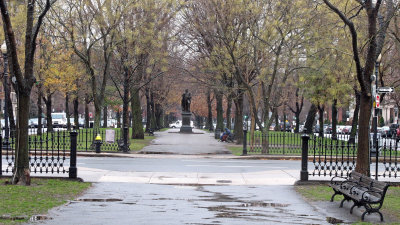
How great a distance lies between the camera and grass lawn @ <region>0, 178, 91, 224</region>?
9.63 meters

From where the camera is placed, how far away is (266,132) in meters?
27.4

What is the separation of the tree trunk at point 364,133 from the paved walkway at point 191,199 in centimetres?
210

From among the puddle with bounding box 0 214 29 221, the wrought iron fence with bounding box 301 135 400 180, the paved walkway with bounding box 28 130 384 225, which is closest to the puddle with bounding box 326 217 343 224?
the paved walkway with bounding box 28 130 384 225

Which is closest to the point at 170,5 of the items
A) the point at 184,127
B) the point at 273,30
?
the point at 273,30

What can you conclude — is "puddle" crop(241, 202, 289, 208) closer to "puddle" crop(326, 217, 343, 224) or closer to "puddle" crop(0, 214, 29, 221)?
"puddle" crop(326, 217, 343, 224)

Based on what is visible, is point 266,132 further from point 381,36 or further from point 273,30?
point 381,36

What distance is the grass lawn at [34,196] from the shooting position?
31.6 ft

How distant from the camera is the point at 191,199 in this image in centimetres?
1235

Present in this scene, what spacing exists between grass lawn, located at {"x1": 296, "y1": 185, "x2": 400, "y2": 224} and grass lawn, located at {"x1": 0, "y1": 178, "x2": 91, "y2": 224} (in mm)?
5789

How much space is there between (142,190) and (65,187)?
6.49 ft

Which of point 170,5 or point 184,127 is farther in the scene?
point 184,127

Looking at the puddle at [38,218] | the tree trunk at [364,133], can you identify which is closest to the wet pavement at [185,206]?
the puddle at [38,218]

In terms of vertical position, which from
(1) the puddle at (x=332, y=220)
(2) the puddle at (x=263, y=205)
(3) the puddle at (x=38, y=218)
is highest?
(3) the puddle at (x=38, y=218)

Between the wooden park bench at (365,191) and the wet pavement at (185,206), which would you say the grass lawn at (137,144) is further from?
the wooden park bench at (365,191)
